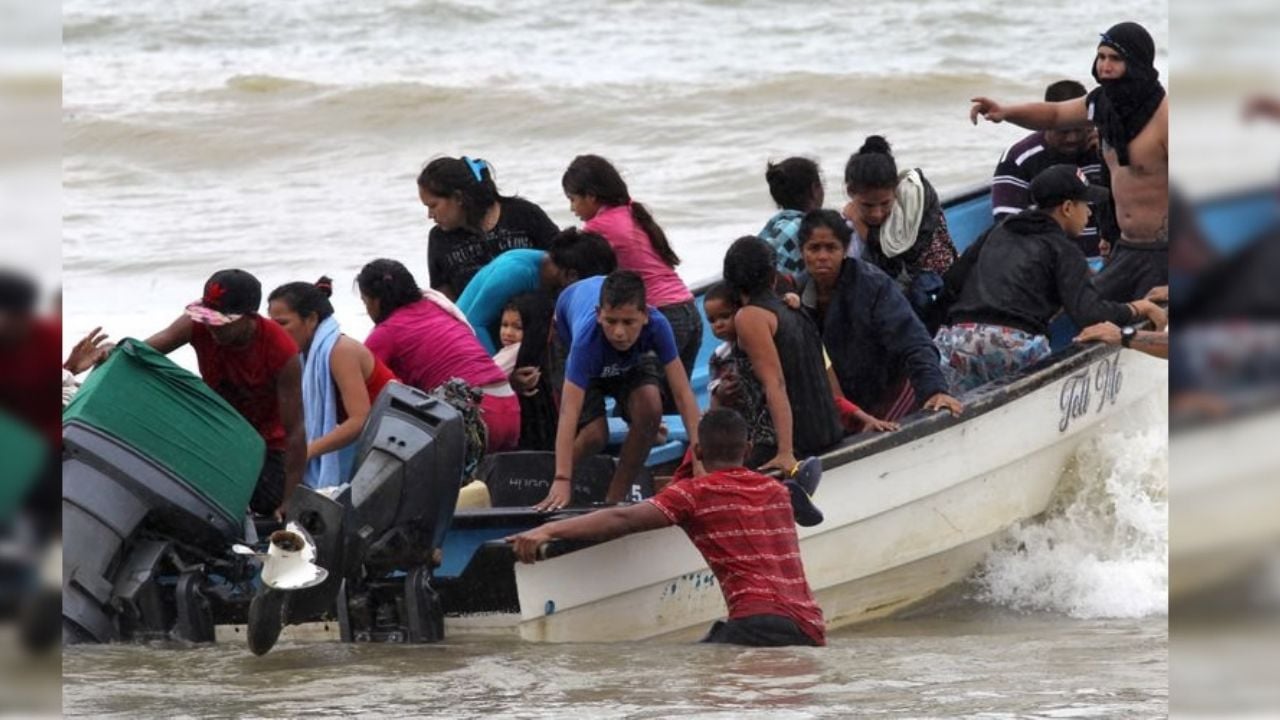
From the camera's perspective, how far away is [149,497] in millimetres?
6156

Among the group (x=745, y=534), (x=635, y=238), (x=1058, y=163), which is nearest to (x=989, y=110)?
(x=1058, y=163)

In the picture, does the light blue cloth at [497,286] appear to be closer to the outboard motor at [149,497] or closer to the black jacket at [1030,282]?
the outboard motor at [149,497]

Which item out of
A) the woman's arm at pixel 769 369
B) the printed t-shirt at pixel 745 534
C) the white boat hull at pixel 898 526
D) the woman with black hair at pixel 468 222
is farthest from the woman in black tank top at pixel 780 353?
the woman with black hair at pixel 468 222

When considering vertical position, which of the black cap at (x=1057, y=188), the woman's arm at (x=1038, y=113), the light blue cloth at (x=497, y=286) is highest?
the woman's arm at (x=1038, y=113)

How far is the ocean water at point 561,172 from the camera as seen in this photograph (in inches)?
217

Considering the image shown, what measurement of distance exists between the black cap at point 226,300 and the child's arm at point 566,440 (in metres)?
1.11

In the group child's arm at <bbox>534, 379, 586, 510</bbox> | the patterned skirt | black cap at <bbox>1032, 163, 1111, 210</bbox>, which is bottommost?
child's arm at <bbox>534, 379, 586, 510</bbox>

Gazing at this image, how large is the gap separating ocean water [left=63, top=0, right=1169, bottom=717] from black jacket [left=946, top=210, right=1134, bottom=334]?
0.98 meters

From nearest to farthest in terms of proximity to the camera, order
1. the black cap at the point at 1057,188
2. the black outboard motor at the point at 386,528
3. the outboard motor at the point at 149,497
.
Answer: the black outboard motor at the point at 386,528 → the outboard motor at the point at 149,497 → the black cap at the point at 1057,188

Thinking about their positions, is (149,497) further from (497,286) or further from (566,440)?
(497,286)

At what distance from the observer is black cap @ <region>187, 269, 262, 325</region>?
6613 millimetres

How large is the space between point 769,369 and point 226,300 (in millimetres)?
1862

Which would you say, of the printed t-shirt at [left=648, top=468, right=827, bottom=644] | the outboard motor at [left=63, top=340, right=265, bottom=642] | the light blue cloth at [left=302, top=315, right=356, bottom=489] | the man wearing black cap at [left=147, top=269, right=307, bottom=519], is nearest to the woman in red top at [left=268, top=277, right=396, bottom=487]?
the light blue cloth at [left=302, top=315, right=356, bottom=489]

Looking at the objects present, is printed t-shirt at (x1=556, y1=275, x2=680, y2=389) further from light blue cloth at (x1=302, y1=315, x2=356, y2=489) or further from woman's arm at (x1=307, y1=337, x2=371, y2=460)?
light blue cloth at (x1=302, y1=315, x2=356, y2=489)
